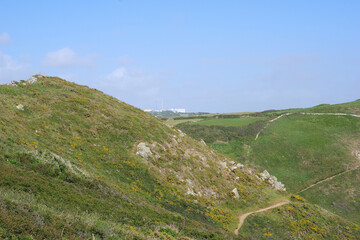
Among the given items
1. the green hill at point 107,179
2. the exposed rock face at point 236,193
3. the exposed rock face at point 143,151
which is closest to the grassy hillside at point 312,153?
→ the green hill at point 107,179

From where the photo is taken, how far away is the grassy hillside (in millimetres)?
58469

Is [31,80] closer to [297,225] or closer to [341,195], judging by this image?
[297,225]

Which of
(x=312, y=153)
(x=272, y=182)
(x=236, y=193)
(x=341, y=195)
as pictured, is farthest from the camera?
(x=312, y=153)

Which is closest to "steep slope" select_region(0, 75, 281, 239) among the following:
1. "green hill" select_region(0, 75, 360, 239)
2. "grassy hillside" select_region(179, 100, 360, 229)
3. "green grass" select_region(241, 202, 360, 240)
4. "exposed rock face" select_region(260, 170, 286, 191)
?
"green hill" select_region(0, 75, 360, 239)

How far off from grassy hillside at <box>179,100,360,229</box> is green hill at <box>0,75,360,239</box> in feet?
43.8

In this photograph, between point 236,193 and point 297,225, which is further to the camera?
point 236,193

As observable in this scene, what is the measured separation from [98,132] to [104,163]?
8296 mm

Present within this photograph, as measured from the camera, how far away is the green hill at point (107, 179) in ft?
48.8

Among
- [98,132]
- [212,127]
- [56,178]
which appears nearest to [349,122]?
[212,127]

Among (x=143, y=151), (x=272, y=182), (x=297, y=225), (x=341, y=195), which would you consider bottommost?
(x=341, y=195)

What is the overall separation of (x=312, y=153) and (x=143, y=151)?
53.7 metres

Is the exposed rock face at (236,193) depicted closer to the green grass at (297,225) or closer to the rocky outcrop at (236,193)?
the rocky outcrop at (236,193)

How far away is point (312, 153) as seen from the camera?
A: 241ft

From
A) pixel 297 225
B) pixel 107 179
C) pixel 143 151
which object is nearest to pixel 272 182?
pixel 297 225
